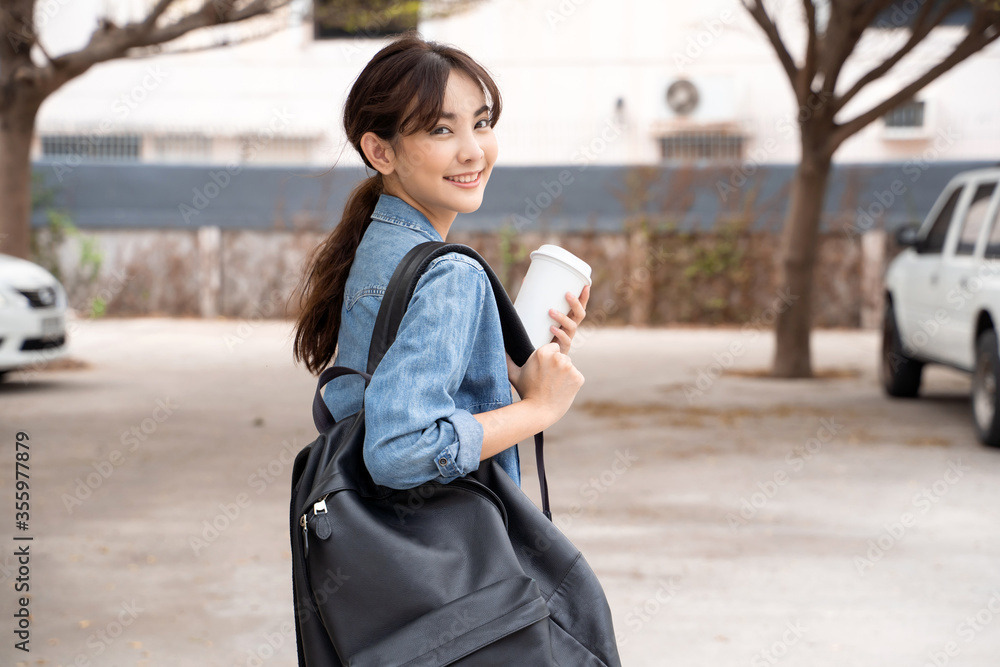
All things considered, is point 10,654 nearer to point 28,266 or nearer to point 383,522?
point 383,522

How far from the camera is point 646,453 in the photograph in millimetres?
7211

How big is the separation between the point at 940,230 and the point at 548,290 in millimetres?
7550

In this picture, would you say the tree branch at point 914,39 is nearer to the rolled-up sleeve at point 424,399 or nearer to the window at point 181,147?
the rolled-up sleeve at point 424,399

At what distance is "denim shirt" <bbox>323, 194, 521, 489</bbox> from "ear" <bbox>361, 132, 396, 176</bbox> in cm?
16

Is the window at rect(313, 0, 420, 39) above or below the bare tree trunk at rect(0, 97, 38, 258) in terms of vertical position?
above

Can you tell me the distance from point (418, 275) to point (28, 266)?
9.02m

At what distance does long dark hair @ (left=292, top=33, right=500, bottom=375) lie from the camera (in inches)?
71.2

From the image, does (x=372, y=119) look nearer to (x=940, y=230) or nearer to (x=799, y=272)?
(x=940, y=230)

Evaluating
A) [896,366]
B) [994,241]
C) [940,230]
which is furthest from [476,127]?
[896,366]

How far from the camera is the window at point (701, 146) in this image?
57.5ft

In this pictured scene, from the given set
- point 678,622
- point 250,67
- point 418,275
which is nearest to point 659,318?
point 250,67

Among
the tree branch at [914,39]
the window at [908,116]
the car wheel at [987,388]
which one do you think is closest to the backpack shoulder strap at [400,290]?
the car wheel at [987,388]

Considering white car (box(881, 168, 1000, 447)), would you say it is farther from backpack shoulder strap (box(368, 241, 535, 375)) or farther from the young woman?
backpack shoulder strap (box(368, 241, 535, 375))

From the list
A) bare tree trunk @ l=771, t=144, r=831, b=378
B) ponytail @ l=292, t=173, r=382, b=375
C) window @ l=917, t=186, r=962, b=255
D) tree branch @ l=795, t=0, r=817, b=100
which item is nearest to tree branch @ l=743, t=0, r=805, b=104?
tree branch @ l=795, t=0, r=817, b=100
